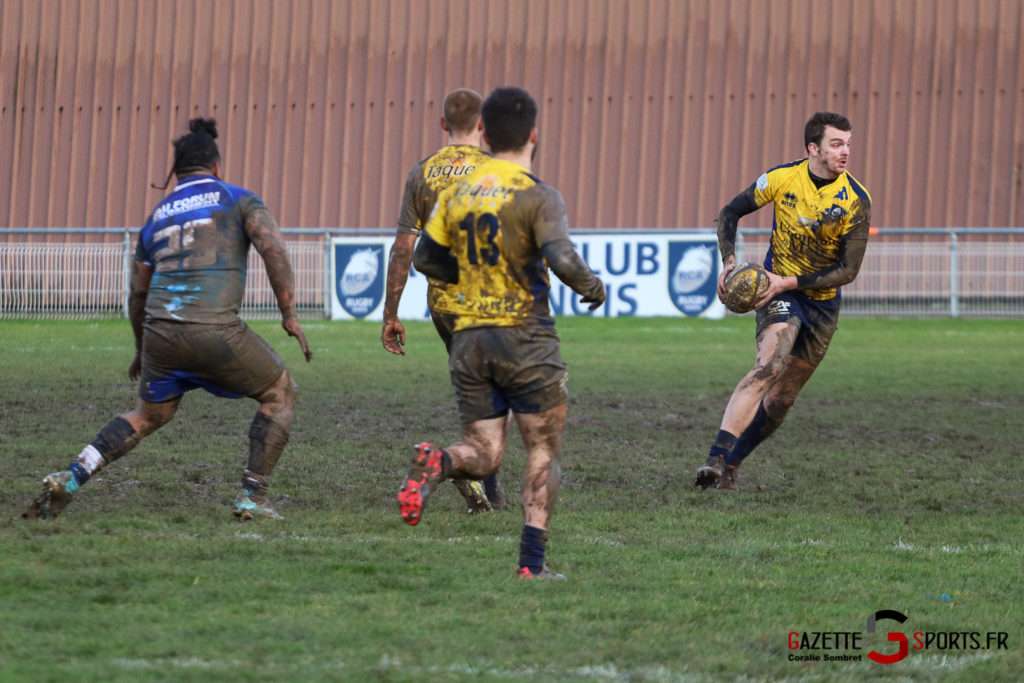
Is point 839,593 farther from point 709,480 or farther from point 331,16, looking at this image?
point 331,16

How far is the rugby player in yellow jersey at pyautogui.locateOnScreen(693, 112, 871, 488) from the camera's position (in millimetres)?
6836

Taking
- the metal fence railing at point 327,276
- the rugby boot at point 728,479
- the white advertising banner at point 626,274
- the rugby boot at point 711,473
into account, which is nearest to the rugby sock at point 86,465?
the rugby boot at point 711,473

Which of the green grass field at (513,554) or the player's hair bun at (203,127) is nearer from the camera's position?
the green grass field at (513,554)

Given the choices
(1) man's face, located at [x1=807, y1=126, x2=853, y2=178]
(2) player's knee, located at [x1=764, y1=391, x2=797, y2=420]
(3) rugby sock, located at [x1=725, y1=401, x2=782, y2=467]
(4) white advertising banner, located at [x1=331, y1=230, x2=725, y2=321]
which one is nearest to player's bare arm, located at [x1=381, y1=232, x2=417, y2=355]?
(3) rugby sock, located at [x1=725, y1=401, x2=782, y2=467]

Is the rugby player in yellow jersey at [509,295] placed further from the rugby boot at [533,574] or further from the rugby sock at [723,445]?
the rugby sock at [723,445]

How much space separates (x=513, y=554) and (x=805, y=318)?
2821 mm

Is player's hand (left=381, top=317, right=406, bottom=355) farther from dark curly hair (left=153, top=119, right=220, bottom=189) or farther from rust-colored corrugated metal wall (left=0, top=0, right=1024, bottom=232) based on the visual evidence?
rust-colored corrugated metal wall (left=0, top=0, right=1024, bottom=232)

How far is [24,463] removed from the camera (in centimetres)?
697

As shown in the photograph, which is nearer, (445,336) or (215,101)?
(445,336)

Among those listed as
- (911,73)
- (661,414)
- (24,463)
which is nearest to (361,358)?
(661,414)

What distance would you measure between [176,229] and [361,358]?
8.84m

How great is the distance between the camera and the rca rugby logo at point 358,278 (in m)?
20.3

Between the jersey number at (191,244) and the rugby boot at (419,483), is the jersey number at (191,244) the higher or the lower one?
the higher one

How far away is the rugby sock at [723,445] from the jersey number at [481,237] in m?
2.61
